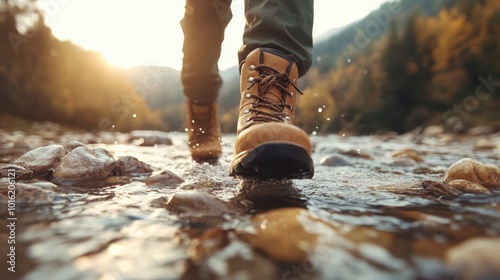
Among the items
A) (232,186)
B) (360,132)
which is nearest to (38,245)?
(232,186)

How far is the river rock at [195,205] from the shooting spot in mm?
969

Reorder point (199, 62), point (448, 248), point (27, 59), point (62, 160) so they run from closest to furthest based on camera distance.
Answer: point (448, 248) < point (62, 160) < point (199, 62) < point (27, 59)

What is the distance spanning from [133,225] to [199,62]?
240cm

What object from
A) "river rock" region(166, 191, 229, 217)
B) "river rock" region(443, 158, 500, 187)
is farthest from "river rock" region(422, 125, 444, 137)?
"river rock" region(166, 191, 229, 217)

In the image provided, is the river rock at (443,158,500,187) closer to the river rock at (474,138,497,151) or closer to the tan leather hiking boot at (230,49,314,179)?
the tan leather hiking boot at (230,49,314,179)

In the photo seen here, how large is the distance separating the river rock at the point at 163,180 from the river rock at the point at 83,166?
36 cm

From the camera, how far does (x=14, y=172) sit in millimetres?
1453

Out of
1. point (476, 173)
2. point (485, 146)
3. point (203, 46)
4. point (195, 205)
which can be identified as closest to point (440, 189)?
point (476, 173)

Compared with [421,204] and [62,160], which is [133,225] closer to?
[421,204]

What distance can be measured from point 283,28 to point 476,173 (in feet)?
3.96

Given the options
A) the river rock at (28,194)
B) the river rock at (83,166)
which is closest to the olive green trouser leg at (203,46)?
the river rock at (83,166)

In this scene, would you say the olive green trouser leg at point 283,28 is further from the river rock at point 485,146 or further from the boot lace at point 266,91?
the river rock at point 485,146

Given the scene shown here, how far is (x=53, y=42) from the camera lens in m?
25.7

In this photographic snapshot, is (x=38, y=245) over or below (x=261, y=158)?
below
